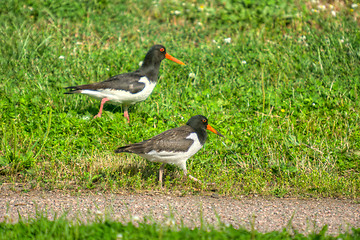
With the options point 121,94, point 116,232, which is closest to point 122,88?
point 121,94

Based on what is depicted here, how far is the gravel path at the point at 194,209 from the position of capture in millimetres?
4660

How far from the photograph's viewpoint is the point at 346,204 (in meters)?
5.45

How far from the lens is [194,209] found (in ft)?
16.6

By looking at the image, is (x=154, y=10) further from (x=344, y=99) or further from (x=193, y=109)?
(x=344, y=99)

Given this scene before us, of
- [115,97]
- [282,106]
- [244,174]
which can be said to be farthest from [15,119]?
[282,106]

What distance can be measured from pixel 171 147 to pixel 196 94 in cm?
264

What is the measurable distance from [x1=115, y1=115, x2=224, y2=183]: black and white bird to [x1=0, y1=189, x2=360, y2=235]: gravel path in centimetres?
48

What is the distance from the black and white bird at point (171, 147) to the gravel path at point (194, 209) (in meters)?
0.48

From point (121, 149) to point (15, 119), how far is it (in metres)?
2.40

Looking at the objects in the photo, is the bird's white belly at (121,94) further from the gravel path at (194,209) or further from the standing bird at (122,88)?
the gravel path at (194,209)

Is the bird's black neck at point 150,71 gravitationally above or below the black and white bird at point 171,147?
above

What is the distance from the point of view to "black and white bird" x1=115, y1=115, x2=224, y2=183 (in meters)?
5.61

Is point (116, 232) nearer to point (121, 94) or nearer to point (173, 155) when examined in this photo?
point (173, 155)

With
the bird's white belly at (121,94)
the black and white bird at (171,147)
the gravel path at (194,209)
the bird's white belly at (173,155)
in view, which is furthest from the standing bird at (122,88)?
the gravel path at (194,209)
